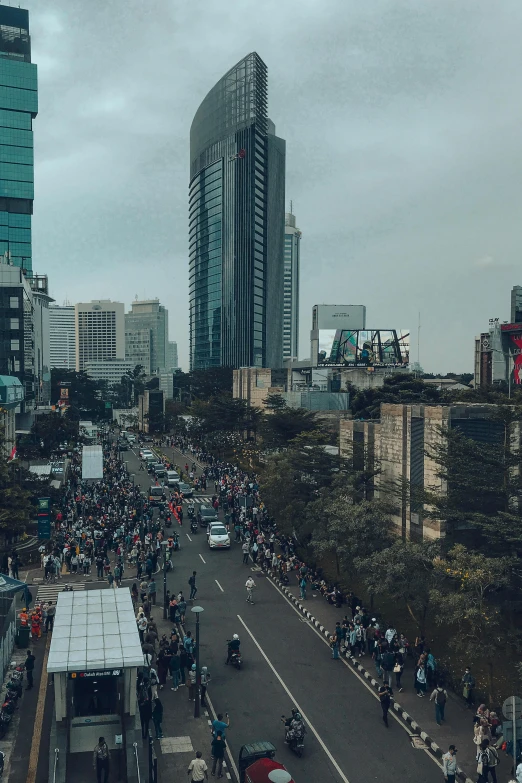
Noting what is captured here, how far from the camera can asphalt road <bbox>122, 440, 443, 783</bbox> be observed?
18875 mm

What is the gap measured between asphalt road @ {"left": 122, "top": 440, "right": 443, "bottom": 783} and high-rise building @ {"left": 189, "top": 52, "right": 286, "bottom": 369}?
144185mm

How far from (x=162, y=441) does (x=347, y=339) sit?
106ft

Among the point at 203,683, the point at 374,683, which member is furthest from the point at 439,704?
the point at 203,683

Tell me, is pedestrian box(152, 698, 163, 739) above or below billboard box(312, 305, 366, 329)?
below

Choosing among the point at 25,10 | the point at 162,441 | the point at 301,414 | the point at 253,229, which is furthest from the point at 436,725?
the point at 25,10

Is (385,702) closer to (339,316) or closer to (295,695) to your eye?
(295,695)

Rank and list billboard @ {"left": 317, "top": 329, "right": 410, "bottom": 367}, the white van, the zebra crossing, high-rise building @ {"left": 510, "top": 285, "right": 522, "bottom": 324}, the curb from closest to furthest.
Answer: the curb, the zebra crossing, the white van, billboard @ {"left": 317, "top": 329, "right": 410, "bottom": 367}, high-rise building @ {"left": 510, "top": 285, "right": 522, "bottom": 324}

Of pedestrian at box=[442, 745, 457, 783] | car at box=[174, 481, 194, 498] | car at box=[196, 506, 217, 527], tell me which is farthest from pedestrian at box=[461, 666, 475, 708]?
car at box=[174, 481, 194, 498]

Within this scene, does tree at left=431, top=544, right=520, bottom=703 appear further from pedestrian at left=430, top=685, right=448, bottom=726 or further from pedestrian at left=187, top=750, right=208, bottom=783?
pedestrian at left=187, top=750, right=208, bottom=783

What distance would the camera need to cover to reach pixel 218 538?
43.3 m

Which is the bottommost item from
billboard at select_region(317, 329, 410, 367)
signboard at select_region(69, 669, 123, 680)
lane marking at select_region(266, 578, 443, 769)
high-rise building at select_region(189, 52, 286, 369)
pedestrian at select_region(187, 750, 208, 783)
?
lane marking at select_region(266, 578, 443, 769)

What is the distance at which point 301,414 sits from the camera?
59.1 m

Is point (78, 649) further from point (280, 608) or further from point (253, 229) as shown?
point (253, 229)

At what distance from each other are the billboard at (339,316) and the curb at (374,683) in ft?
238
